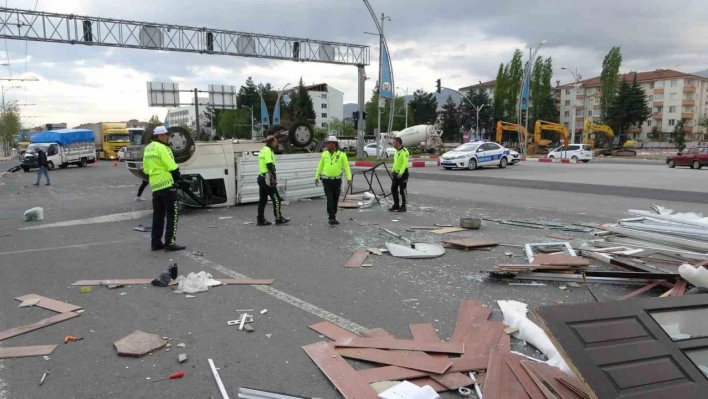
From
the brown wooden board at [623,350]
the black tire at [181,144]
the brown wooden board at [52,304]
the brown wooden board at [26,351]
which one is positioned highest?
the black tire at [181,144]

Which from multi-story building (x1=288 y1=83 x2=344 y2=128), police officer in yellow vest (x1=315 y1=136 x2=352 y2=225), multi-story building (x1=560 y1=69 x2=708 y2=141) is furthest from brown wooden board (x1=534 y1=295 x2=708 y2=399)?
multi-story building (x1=288 y1=83 x2=344 y2=128)

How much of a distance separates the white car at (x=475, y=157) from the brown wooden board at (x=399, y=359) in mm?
22562

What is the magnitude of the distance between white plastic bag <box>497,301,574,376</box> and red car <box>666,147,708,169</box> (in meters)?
30.8

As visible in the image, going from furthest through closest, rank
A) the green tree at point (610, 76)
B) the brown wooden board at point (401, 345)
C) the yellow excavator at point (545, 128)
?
the green tree at point (610, 76) < the yellow excavator at point (545, 128) < the brown wooden board at point (401, 345)

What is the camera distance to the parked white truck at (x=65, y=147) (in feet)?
101

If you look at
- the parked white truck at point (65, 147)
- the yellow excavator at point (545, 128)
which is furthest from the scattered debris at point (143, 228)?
the yellow excavator at point (545, 128)

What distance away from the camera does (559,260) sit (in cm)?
598

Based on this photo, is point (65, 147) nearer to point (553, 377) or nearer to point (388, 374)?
point (388, 374)

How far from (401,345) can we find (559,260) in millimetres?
3029

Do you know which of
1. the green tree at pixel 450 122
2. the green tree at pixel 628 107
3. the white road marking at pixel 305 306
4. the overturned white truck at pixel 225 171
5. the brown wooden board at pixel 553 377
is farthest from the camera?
the green tree at pixel 450 122

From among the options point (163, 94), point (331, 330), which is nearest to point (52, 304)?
point (331, 330)

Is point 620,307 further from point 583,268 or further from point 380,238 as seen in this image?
point 380,238

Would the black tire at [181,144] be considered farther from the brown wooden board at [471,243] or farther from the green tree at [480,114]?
the green tree at [480,114]

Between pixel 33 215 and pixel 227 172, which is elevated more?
pixel 227 172
